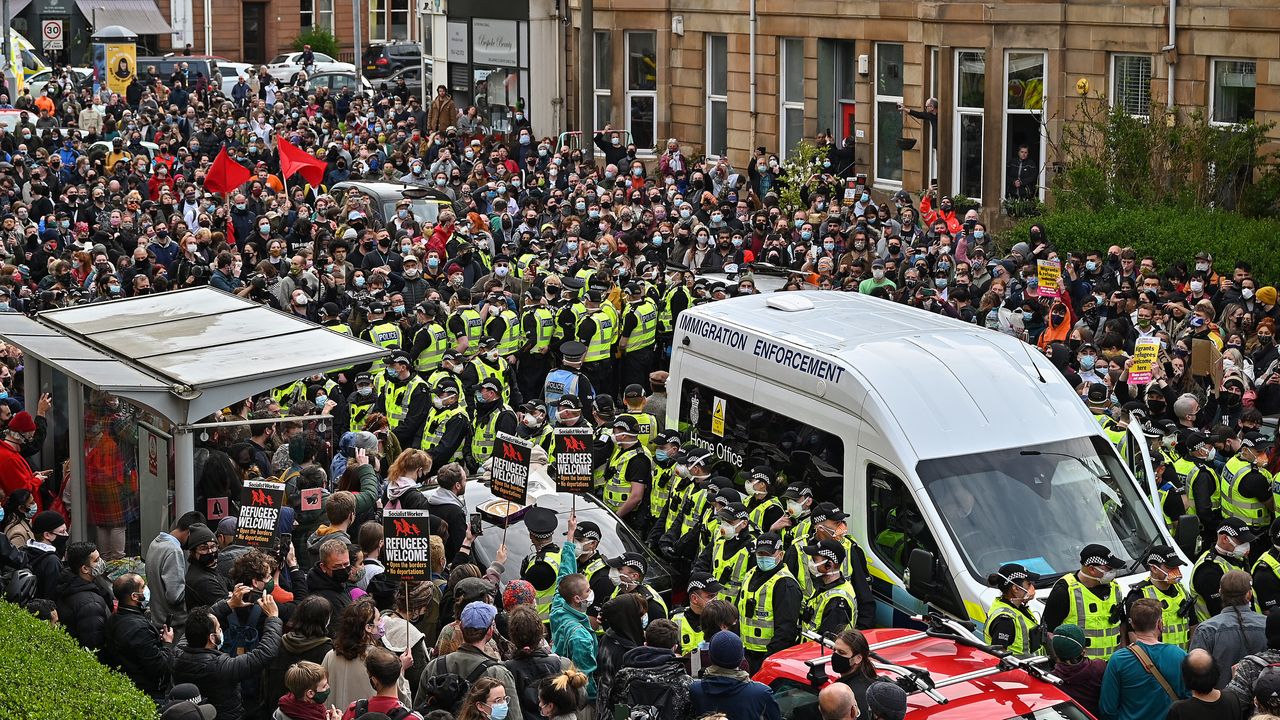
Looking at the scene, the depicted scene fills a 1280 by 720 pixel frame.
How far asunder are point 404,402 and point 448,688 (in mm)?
7208

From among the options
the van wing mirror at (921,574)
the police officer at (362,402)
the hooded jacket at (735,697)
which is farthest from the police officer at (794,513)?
the police officer at (362,402)

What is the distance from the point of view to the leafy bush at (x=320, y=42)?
65938 millimetres

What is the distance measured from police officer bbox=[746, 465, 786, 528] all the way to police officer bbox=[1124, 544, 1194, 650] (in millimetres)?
2651

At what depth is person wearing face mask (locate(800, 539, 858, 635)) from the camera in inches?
423

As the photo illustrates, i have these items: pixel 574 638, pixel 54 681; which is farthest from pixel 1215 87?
pixel 54 681

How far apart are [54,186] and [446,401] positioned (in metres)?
16.4

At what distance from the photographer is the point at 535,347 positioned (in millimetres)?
18656

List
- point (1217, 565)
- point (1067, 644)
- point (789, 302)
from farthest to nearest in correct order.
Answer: point (789, 302)
point (1217, 565)
point (1067, 644)

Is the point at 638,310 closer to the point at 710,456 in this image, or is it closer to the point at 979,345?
the point at 710,456

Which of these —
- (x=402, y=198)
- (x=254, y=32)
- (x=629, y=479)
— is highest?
(x=254, y=32)

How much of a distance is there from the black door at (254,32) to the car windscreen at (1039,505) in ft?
210

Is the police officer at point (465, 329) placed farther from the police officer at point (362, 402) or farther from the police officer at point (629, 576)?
the police officer at point (629, 576)

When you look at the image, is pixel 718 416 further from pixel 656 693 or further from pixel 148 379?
pixel 656 693

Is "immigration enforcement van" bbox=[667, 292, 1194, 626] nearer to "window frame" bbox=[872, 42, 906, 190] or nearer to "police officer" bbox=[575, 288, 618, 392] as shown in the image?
"police officer" bbox=[575, 288, 618, 392]
